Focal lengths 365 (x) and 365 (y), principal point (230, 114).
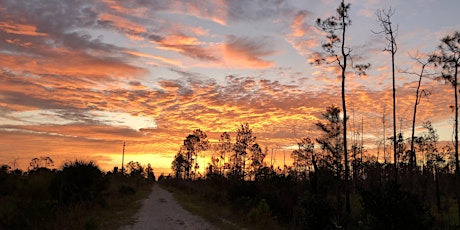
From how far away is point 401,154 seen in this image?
5306 cm

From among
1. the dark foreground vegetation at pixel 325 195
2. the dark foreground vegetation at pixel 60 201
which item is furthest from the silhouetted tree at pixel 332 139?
the dark foreground vegetation at pixel 60 201

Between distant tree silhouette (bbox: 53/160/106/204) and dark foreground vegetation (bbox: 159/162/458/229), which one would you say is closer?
dark foreground vegetation (bbox: 159/162/458/229)

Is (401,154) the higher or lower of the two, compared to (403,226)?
higher

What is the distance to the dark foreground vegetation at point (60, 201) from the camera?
47.0ft

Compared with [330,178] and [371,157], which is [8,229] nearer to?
[330,178]

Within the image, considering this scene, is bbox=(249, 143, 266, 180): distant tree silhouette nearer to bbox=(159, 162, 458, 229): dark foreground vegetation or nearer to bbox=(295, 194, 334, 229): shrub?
bbox=(159, 162, 458, 229): dark foreground vegetation

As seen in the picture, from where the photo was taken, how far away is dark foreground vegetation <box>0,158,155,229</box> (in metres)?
14.3

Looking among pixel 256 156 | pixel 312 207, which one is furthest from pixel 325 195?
pixel 256 156

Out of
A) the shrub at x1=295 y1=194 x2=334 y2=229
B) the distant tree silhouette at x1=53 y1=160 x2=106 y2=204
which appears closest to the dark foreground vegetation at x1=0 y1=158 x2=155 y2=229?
the distant tree silhouette at x1=53 y1=160 x2=106 y2=204

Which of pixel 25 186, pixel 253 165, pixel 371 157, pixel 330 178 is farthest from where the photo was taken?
pixel 371 157

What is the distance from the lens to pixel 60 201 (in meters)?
18.9

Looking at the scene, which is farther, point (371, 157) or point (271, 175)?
point (371, 157)

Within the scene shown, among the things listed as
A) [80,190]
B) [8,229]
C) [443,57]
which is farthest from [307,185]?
[8,229]

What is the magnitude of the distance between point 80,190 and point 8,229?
894 cm
